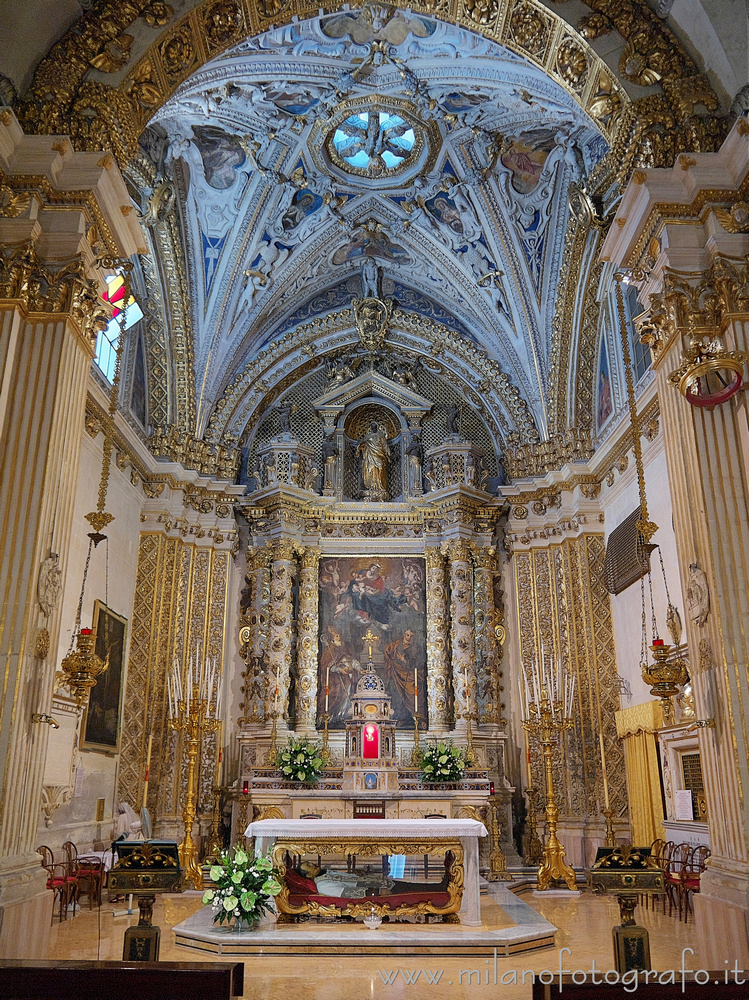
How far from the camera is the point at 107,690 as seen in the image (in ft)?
43.0

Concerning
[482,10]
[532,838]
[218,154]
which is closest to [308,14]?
[482,10]

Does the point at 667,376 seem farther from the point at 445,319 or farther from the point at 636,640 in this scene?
the point at 445,319

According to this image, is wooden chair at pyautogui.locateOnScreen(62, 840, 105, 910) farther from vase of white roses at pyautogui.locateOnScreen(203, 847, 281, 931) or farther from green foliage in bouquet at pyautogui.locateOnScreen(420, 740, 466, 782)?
green foliage in bouquet at pyautogui.locateOnScreen(420, 740, 466, 782)

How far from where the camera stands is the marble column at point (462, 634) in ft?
51.4

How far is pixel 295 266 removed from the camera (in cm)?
1669

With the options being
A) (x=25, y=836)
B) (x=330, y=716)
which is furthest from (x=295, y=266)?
(x=25, y=836)

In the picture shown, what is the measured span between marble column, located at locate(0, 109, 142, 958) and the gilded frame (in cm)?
322

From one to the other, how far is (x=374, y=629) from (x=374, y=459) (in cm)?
362

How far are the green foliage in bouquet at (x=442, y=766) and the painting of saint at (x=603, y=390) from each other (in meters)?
A: 6.48

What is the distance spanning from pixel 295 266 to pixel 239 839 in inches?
421

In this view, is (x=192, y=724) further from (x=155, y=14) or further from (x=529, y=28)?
(x=529, y=28)

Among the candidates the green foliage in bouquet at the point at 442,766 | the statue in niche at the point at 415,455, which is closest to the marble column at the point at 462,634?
the green foliage in bouquet at the point at 442,766

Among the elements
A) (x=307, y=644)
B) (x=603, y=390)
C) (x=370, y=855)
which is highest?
(x=603, y=390)

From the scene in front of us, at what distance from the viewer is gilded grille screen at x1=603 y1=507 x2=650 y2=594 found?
13.0 m
